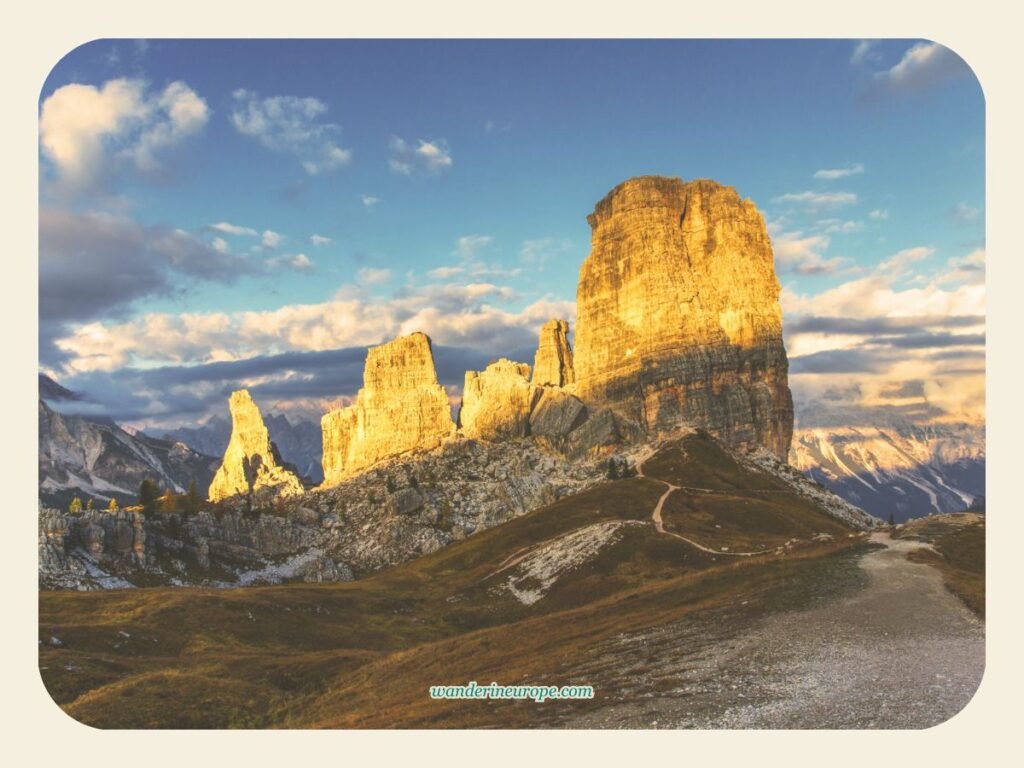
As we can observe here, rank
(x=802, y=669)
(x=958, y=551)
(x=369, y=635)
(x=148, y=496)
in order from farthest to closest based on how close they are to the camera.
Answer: (x=148, y=496), (x=369, y=635), (x=958, y=551), (x=802, y=669)

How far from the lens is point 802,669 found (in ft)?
137

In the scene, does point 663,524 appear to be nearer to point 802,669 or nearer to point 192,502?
point 802,669

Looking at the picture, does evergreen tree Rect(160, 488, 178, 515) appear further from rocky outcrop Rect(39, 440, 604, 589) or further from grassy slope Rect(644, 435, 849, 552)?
grassy slope Rect(644, 435, 849, 552)

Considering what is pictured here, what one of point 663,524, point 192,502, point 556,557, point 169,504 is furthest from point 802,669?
point 169,504

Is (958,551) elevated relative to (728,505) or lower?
lower

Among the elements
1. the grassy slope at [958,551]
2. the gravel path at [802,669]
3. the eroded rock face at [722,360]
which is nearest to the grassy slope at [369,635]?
the gravel path at [802,669]

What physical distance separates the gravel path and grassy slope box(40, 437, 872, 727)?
270 cm

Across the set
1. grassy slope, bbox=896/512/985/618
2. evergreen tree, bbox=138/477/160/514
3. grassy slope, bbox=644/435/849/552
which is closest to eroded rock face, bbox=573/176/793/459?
grassy slope, bbox=644/435/849/552

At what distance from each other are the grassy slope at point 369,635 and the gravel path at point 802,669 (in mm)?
2699

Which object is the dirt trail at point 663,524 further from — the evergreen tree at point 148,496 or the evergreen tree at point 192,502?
the evergreen tree at point 192,502

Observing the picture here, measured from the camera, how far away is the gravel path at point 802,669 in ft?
128

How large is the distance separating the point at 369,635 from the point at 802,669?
50220 mm

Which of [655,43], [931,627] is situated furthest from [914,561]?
[655,43]

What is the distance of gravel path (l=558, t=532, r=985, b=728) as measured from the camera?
38.9 meters
